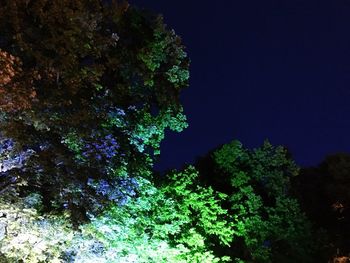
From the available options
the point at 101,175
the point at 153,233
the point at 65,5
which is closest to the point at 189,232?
the point at 153,233

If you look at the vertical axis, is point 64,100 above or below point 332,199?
below

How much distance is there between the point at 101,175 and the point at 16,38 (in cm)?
346

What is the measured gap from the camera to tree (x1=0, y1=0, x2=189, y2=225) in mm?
10633

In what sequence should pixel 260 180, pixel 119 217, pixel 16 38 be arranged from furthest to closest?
pixel 260 180
pixel 119 217
pixel 16 38

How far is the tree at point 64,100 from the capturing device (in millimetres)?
10633

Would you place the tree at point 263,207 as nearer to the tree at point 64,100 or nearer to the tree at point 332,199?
the tree at point 332,199

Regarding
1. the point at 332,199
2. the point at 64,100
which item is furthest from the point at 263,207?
the point at 64,100

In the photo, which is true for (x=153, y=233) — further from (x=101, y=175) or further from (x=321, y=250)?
(x=321, y=250)

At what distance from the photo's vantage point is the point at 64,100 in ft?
35.9

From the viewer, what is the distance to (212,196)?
20.1m

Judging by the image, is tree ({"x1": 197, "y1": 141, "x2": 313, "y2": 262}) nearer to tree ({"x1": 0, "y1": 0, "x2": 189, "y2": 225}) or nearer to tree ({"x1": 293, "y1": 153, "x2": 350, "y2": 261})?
tree ({"x1": 293, "y1": 153, "x2": 350, "y2": 261})

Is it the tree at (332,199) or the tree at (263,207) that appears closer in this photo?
the tree at (263,207)

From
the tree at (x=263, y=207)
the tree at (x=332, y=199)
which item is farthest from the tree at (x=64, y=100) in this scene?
the tree at (x=332, y=199)

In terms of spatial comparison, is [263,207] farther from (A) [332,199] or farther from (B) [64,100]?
(B) [64,100]
